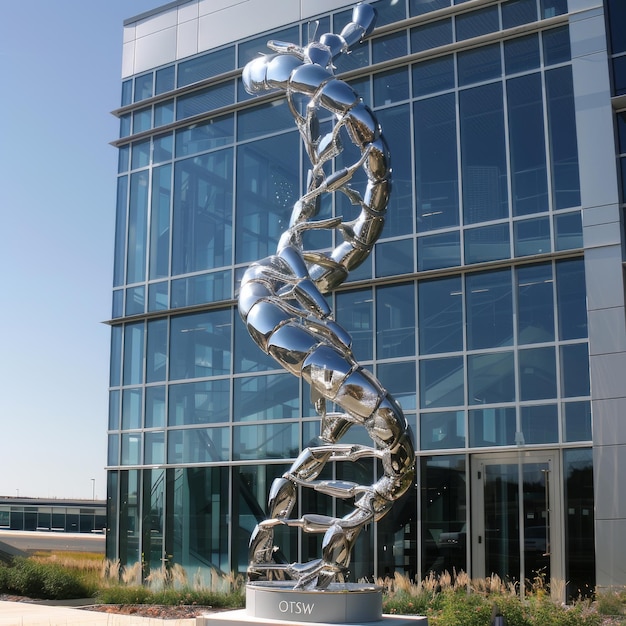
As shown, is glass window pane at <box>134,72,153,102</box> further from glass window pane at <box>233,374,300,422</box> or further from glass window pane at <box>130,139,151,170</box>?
glass window pane at <box>233,374,300,422</box>

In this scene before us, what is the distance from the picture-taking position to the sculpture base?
9117 millimetres

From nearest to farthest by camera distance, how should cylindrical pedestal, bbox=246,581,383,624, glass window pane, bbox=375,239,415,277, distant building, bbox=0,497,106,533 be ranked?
cylindrical pedestal, bbox=246,581,383,624, glass window pane, bbox=375,239,415,277, distant building, bbox=0,497,106,533

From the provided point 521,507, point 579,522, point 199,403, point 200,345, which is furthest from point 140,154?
point 579,522

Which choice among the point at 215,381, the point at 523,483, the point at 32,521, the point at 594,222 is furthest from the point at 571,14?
the point at 32,521

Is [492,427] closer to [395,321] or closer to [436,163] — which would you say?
[395,321]

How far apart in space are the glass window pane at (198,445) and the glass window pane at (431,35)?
333 inches

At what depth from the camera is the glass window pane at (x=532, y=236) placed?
17500mm

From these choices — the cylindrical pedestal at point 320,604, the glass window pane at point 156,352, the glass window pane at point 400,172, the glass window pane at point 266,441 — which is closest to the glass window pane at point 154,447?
the glass window pane at point 156,352

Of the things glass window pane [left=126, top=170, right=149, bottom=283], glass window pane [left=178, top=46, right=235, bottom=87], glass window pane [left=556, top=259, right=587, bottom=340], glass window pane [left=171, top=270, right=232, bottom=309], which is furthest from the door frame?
glass window pane [left=178, top=46, right=235, bottom=87]

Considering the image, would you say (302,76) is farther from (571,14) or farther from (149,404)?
(149,404)

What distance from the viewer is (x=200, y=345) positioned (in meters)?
21.2

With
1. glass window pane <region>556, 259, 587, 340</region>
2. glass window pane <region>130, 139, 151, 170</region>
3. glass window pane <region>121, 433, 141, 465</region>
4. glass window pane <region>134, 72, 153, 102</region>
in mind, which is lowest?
glass window pane <region>121, 433, 141, 465</region>

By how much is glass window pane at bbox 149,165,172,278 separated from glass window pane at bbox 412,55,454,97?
613 cm

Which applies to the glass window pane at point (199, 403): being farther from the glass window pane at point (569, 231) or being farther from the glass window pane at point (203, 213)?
the glass window pane at point (569, 231)
